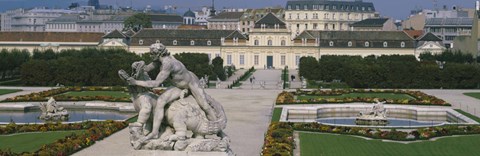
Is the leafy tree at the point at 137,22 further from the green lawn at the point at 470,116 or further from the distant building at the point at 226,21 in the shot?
the green lawn at the point at 470,116

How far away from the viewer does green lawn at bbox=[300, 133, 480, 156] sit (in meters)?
25.0

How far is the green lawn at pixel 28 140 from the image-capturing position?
1006 inches

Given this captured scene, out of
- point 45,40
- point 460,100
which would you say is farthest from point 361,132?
point 45,40

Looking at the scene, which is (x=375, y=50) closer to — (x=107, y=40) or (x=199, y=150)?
(x=107, y=40)

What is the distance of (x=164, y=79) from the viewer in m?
17.3

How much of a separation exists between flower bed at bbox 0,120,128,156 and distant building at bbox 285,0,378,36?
109622 millimetres

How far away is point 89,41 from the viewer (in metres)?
103

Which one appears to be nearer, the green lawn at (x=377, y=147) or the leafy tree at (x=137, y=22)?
the green lawn at (x=377, y=147)

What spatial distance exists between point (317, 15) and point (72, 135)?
119 meters

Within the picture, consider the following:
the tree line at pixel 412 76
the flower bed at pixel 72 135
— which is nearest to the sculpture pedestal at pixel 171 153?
the flower bed at pixel 72 135

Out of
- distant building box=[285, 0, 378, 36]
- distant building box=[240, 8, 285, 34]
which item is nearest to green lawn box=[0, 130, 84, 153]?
distant building box=[285, 0, 378, 36]

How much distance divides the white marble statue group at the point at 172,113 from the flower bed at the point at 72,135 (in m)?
6.22

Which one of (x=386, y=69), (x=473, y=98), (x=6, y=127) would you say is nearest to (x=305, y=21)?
(x=386, y=69)

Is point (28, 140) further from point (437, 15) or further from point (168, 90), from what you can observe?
point (437, 15)
